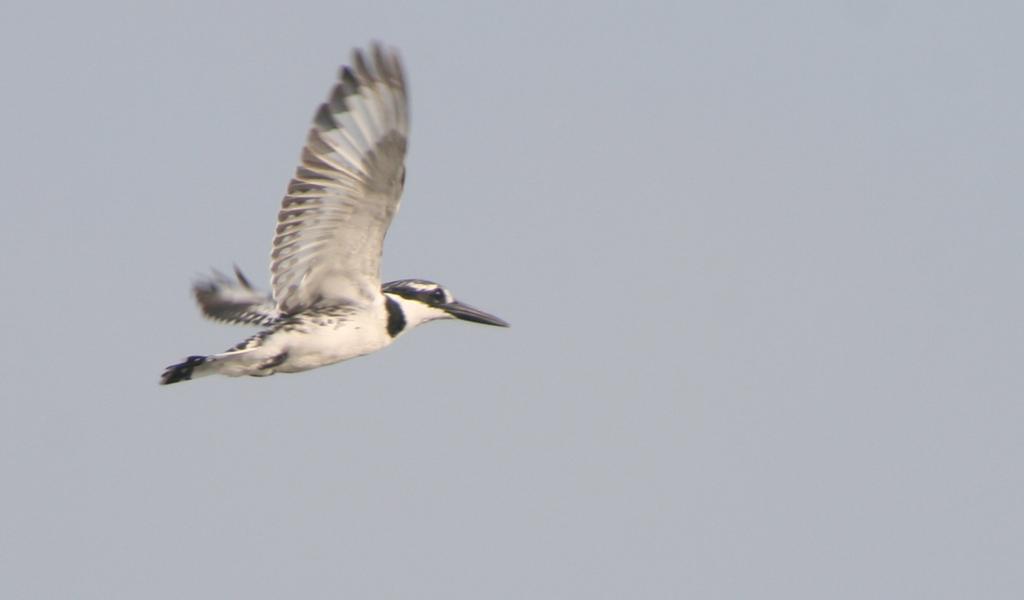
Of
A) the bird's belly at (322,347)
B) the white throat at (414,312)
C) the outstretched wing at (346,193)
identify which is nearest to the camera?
the outstretched wing at (346,193)

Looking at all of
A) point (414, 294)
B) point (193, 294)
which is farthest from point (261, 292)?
point (414, 294)

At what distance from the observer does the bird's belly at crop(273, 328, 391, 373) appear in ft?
48.8

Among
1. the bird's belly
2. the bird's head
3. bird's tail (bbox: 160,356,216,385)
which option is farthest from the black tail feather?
the bird's head

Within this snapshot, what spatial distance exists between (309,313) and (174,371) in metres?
1.29

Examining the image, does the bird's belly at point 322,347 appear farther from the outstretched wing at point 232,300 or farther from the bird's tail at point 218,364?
the outstretched wing at point 232,300

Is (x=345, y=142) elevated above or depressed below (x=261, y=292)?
above

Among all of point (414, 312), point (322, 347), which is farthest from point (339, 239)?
point (414, 312)

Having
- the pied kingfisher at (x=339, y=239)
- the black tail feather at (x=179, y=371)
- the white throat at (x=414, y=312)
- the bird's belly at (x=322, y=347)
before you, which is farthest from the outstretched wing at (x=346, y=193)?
the black tail feather at (x=179, y=371)

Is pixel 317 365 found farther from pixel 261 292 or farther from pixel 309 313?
pixel 261 292

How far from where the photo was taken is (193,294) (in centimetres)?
1825

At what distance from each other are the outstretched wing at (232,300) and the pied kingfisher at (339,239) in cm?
197

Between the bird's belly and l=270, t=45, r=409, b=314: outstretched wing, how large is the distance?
1.07 ft

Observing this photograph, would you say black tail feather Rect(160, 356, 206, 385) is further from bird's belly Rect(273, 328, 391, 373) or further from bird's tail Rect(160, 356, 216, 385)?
bird's belly Rect(273, 328, 391, 373)

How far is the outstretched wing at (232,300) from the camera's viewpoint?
17484mm
